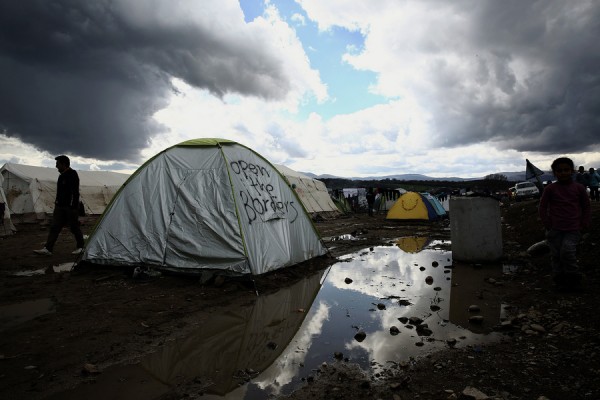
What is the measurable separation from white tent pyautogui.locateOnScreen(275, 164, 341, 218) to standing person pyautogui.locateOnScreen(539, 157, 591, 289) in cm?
1717

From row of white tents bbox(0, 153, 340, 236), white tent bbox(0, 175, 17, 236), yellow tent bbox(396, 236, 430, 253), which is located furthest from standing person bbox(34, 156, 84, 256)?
row of white tents bbox(0, 153, 340, 236)

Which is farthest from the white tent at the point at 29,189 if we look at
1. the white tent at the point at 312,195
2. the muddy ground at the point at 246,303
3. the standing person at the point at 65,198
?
the muddy ground at the point at 246,303

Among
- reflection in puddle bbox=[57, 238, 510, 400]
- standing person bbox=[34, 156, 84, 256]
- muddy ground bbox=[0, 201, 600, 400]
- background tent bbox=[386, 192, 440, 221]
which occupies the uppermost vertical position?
standing person bbox=[34, 156, 84, 256]

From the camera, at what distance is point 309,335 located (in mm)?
4137

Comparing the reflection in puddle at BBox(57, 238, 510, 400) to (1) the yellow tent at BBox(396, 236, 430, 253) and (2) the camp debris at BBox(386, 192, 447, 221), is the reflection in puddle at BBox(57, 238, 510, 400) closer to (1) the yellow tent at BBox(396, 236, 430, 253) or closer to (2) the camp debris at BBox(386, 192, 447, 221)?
(1) the yellow tent at BBox(396, 236, 430, 253)

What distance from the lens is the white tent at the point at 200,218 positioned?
6.21 metres

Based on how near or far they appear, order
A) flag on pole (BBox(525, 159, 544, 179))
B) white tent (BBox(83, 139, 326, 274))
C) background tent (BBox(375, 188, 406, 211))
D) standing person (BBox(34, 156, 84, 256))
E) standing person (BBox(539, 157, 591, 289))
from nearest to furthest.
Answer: standing person (BBox(539, 157, 591, 289))
white tent (BBox(83, 139, 326, 274))
standing person (BBox(34, 156, 84, 256))
flag on pole (BBox(525, 159, 544, 179))
background tent (BBox(375, 188, 406, 211))

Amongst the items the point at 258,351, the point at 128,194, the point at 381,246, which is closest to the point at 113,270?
the point at 128,194

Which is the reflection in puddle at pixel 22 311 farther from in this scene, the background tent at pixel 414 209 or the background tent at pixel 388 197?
the background tent at pixel 388 197

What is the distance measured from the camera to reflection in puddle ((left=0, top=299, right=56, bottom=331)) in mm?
4359

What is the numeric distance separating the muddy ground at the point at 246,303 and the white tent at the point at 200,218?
0.36 m

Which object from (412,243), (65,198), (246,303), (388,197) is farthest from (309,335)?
(388,197)

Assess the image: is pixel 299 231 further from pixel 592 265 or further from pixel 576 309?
pixel 592 265

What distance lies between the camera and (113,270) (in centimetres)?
677
